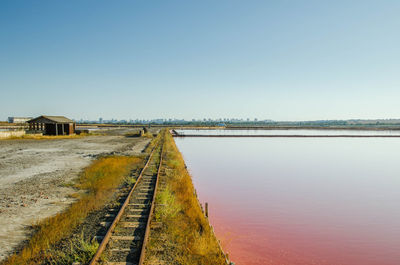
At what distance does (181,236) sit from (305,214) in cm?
714

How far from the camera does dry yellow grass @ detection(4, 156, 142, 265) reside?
620 centimetres

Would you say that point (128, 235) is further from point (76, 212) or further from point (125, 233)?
point (76, 212)

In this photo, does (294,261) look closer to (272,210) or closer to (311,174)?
(272,210)

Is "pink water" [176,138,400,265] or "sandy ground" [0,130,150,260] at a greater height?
"sandy ground" [0,130,150,260]

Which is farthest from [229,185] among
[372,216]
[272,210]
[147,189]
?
[372,216]

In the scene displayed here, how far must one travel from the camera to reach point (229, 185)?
17.3m

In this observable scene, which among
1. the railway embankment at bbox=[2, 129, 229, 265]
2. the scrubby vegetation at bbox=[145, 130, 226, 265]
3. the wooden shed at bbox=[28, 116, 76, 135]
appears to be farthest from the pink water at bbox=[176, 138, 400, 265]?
the wooden shed at bbox=[28, 116, 76, 135]

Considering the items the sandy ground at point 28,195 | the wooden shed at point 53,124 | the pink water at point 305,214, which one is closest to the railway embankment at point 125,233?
the sandy ground at point 28,195

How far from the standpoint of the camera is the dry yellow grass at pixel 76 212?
6195mm

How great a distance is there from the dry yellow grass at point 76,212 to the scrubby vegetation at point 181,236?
8.25 feet

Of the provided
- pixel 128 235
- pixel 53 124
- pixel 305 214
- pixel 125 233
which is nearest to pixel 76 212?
pixel 125 233

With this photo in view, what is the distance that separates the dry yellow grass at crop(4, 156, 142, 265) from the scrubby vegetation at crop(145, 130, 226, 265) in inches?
99.1

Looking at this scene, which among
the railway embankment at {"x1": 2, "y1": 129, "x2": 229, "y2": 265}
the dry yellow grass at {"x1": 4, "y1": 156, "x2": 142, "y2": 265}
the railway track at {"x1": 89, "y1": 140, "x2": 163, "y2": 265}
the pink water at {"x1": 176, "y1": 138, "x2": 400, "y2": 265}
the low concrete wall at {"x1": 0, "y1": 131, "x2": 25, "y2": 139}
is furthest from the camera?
the low concrete wall at {"x1": 0, "y1": 131, "x2": 25, "y2": 139}

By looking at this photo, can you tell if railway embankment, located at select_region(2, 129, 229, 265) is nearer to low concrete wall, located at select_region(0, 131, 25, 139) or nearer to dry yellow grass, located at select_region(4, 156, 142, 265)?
dry yellow grass, located at select_region(4, 156, 142, 265)
